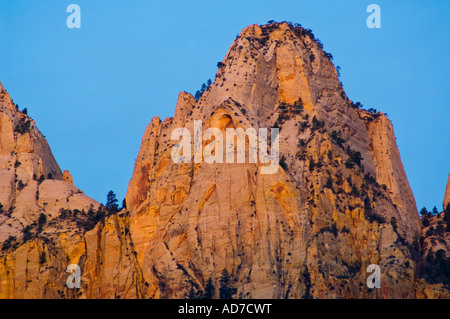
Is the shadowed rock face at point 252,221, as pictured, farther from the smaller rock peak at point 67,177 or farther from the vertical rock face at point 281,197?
the smaller rock peak at point 67,177

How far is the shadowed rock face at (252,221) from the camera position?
14388cm

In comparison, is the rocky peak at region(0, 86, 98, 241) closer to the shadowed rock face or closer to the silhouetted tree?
the shadowed rock face

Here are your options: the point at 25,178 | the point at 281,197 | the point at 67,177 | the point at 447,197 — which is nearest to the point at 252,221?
the point at 281,197

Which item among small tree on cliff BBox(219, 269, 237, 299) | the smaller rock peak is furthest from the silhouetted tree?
the smaller rock peak

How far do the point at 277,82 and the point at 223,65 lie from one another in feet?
22.3

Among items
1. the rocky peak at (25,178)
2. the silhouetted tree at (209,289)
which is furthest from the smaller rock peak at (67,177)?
the silhouetted tree at (209,289)

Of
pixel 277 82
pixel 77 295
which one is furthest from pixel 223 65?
pixel 77 295

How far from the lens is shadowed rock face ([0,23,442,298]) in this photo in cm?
14388

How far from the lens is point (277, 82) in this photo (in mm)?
165750

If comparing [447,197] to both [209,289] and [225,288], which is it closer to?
[225,288]

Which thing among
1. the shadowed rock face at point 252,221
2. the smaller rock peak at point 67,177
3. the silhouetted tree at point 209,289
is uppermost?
the smaller rock peak at point 67,177

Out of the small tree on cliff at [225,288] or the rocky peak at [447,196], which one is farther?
the rocky peak at [447,196]
